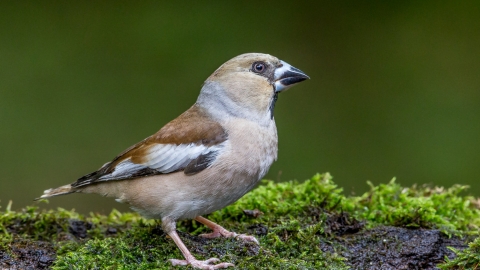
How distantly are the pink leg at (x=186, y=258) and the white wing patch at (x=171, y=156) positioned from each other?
395 mm

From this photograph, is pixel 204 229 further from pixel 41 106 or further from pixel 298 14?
pixel 298 14

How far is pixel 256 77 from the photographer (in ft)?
17.0

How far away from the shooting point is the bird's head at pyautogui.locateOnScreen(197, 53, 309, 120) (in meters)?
5.14

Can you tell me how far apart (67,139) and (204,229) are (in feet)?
14.0

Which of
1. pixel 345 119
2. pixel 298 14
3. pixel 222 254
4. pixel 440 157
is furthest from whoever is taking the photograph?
pixel 298 14

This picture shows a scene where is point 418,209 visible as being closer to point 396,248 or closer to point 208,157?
point 396,248

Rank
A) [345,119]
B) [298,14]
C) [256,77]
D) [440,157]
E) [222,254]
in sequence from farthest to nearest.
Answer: [298,14]
[345,119]
[440,157]
[256,77]
[222,254]

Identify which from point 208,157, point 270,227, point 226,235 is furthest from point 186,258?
point 270,227

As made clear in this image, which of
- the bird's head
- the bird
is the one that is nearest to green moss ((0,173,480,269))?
the bird

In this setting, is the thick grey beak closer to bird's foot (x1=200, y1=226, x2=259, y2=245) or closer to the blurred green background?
bird's foot (x1=200, y1=226, x2=259, y2=245)

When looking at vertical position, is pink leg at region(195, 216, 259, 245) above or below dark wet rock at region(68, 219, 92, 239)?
above

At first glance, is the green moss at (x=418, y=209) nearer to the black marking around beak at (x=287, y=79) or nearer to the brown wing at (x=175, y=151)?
the black marking around beak at (x=287, y=79)

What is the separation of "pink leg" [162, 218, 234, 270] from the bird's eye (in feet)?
4.49

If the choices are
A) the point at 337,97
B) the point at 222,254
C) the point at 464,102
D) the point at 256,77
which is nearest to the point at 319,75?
the point at 337,97
